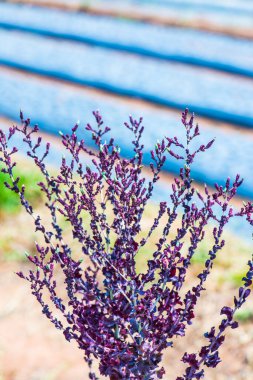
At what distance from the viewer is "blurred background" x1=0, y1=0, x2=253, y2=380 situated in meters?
3.41

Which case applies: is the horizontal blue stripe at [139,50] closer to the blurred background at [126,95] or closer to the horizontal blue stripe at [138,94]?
the blurred background at [126,95]

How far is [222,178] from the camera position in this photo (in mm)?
4883

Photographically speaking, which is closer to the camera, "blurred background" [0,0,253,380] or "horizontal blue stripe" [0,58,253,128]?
"blurred background" [0,0,253,380]

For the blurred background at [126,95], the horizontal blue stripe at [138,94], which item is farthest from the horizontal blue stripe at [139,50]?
the horizontal blue stripe at [138,94]

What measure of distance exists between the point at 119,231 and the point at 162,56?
203 inches

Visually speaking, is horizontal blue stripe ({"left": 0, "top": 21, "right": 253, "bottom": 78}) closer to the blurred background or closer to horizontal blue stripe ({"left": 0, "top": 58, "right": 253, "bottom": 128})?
the blurred background

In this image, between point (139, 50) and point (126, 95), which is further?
point (139, 50)

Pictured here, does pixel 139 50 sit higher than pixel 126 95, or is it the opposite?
pixel 139 50

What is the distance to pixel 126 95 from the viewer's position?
20.4ft

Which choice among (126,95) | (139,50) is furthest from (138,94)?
(139,50)

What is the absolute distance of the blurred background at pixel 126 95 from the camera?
11.2ft

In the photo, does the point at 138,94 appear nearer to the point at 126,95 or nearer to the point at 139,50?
the point at 126,95

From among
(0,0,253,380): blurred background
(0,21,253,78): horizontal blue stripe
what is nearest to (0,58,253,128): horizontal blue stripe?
(0,0,253,380): blurred background

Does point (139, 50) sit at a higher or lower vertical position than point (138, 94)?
higher
